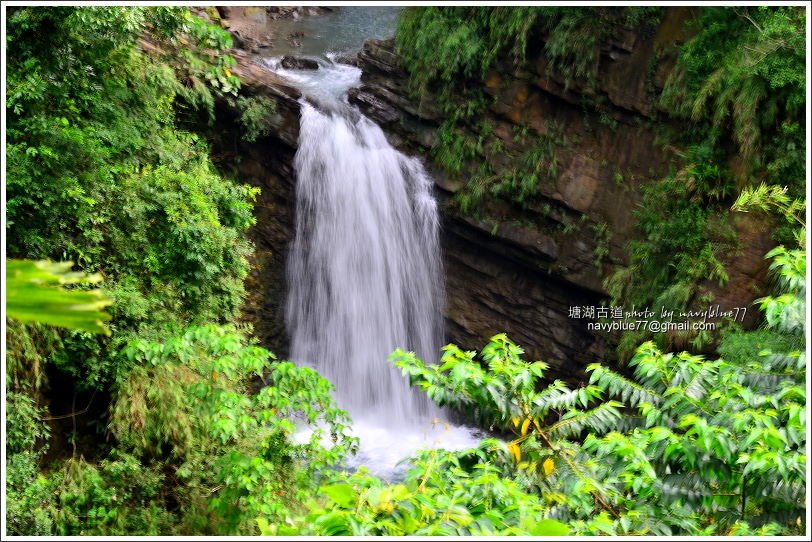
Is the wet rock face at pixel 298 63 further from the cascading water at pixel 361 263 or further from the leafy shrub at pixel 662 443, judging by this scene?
the leafy shrub at pixel 662 443

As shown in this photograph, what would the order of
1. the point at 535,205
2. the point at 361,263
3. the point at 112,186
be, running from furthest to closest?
the point at 361,263 < the point at 535,205 < the point at 112,186

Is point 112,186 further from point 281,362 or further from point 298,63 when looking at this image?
point 298,63

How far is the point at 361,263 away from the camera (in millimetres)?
12578

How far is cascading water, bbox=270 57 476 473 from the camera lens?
12.3 m

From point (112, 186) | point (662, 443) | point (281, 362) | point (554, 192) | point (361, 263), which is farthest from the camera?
point (361, 263)

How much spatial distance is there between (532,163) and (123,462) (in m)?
8.71

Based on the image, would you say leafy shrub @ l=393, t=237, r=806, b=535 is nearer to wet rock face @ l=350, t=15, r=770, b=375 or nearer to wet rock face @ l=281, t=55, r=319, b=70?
wet rock face @ l=350, t=15, r=770, b=375

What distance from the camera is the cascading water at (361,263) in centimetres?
1234

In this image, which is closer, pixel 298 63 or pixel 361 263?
pixel 361 263

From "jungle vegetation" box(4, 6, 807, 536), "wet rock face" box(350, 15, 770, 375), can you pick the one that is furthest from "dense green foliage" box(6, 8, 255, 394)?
"wet rock face" box(350, 15, 770, 375)

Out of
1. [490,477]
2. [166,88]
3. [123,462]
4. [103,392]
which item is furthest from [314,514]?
[166,88]

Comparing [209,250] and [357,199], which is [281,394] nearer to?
[209,250]

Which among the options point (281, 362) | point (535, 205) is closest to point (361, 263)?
point (535, 205)

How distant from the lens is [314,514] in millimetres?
2711
